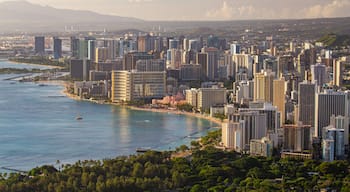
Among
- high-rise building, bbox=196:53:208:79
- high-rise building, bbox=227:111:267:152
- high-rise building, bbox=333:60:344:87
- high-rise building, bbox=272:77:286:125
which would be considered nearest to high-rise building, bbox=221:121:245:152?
high-rise building, bbox=227:111:267:152

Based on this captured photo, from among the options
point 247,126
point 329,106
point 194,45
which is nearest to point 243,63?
point 194,45

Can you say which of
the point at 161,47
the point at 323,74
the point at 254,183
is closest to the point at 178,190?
the point at 254,183

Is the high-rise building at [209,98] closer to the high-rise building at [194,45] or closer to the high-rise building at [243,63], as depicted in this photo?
the high-rise building at [243,63]

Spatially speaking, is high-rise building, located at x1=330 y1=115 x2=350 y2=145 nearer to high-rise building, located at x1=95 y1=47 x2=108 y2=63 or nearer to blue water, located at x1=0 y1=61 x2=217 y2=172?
blue water, located at x1=0 y1=61 x2=217 y2=172

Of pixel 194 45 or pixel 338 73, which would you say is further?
pixel 194 45

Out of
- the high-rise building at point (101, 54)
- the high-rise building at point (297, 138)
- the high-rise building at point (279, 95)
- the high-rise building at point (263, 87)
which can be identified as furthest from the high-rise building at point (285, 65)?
the high-rise building at point (297, 138)

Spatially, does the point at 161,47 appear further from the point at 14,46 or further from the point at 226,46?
the point at 14,46

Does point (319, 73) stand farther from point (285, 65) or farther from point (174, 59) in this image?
point (174, 59)
